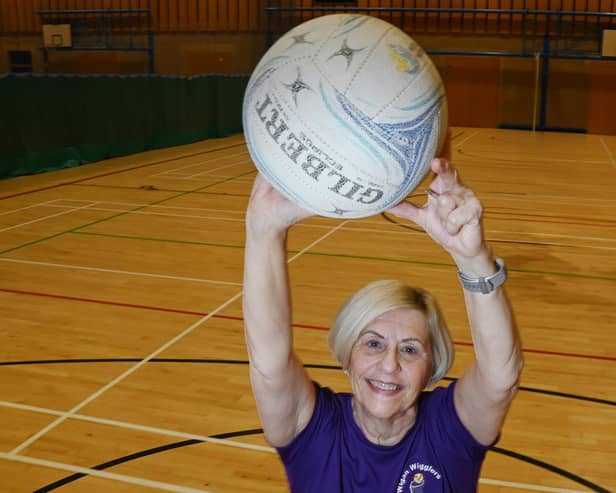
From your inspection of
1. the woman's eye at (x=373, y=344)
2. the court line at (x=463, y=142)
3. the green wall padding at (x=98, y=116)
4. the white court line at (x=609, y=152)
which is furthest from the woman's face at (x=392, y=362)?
the court line at (x=463, y=142)

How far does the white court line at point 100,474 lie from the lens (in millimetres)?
3521

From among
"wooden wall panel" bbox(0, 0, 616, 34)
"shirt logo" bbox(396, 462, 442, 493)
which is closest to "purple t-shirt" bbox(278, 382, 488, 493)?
"shirt logo" bbox(396, 462, 442, 493)

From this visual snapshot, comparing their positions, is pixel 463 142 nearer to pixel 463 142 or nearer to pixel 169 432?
pixel 463 142

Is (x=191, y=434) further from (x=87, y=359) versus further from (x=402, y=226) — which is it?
(x=402, y=226)

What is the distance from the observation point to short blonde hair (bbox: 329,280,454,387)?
6.55 feet

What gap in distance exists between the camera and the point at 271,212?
1.85 m

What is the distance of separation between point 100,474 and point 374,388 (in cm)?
206

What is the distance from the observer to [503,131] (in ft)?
73.5

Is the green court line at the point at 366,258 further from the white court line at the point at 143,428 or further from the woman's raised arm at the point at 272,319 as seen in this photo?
the woman's raised arm at the point at 272,319

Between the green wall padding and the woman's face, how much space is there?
34.3ft

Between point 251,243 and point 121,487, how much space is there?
205 centimetres

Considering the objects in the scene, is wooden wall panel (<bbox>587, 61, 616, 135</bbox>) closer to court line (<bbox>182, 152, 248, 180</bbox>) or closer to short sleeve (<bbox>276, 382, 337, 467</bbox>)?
court line (<bbox>182, 152, 248, 180</bbox>)

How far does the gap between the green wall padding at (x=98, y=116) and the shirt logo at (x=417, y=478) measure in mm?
10562

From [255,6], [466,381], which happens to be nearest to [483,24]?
[255,6]
